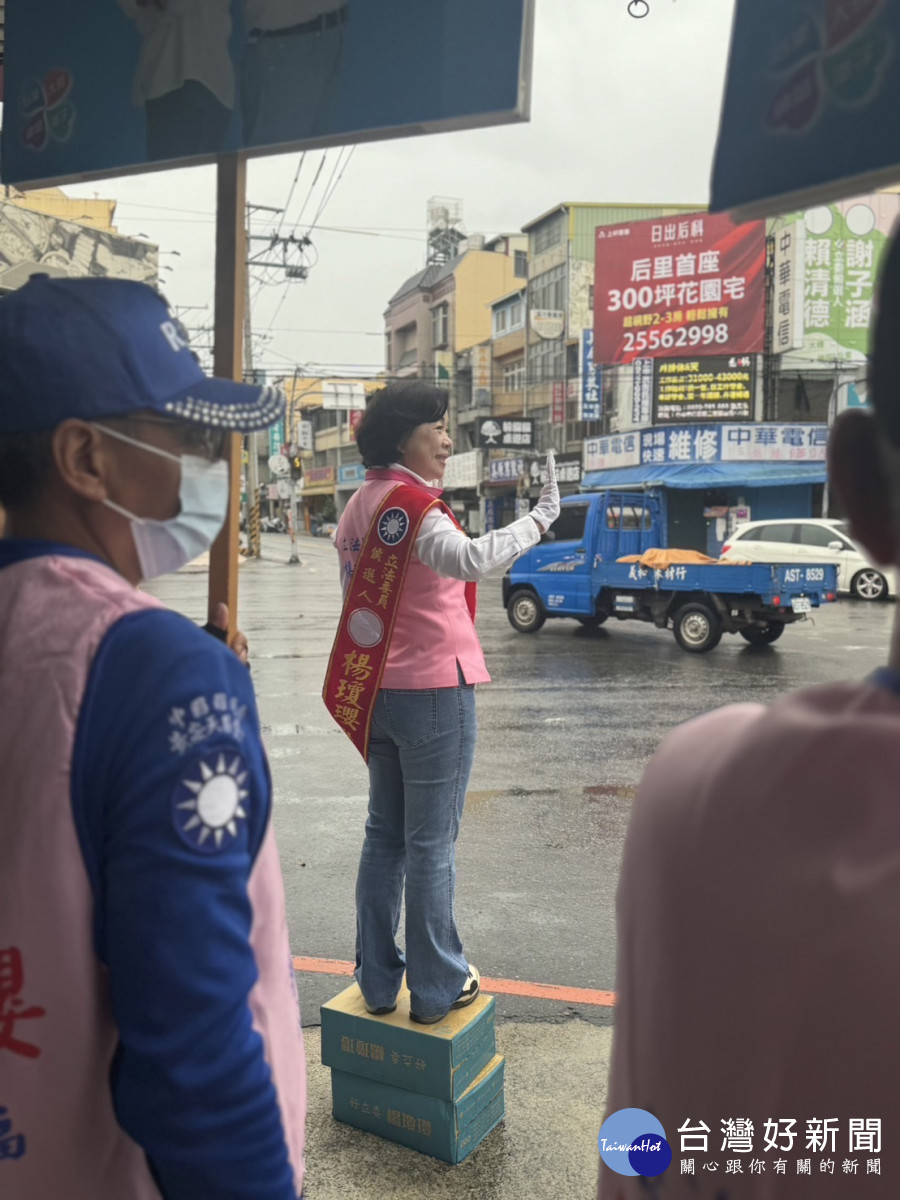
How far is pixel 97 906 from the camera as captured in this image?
1.06 metres

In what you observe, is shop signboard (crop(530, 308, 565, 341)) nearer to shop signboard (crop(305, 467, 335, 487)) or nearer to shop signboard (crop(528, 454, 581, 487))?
shop signboard (crop(528, 454, 581, 487))

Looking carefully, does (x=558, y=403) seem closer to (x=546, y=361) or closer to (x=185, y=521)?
(x=546, y=361)

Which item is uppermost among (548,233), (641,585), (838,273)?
(548,233)

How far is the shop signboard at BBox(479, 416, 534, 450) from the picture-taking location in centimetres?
3359

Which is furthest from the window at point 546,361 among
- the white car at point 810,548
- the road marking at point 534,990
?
the road marking at point 534,990

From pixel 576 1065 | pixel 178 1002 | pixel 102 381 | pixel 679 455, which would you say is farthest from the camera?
pixel 679 455

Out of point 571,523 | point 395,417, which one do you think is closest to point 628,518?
point 571,523

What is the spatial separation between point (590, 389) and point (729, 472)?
228 inches

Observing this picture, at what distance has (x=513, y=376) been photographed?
39.4 meters

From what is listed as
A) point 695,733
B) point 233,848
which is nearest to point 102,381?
point 233,848

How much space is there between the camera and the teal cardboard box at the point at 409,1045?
7.93 feet

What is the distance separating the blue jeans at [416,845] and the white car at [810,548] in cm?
1425

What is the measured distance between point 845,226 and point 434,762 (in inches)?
913

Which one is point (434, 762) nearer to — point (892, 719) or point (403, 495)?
point (403, 495)
